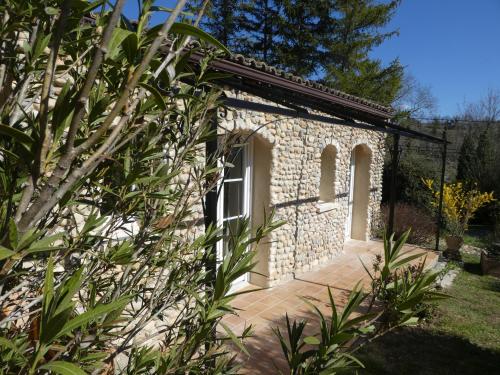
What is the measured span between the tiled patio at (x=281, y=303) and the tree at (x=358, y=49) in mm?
9402

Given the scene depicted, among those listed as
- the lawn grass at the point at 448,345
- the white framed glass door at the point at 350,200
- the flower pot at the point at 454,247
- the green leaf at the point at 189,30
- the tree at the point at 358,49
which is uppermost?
the tree at the point at 358,49

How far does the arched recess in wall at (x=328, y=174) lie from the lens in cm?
819

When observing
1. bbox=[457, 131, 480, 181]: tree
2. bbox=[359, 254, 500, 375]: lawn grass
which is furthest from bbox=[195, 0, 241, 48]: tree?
bbox=[359, 254, 500, 375]: lawn grass

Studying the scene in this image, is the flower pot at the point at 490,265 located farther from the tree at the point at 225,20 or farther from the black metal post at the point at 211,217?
the tree at the point at 225,20

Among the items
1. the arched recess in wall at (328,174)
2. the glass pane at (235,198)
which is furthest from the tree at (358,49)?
the glass pane at (235,198)

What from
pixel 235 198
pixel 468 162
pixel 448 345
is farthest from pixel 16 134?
pixel 468 162

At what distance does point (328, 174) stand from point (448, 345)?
→ 4344 millimetres

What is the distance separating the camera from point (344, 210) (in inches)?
346

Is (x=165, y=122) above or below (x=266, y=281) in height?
above

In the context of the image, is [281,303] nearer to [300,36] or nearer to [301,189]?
[301,189]

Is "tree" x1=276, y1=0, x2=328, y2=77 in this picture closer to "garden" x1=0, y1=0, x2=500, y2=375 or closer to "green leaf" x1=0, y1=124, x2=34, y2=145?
"garden" x1=0, y1=0, x2=500, y2=375

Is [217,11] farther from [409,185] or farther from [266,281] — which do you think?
[266,281]

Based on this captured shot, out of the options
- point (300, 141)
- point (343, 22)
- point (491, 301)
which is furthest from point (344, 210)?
point (343, 22)

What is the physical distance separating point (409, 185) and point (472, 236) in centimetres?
297
